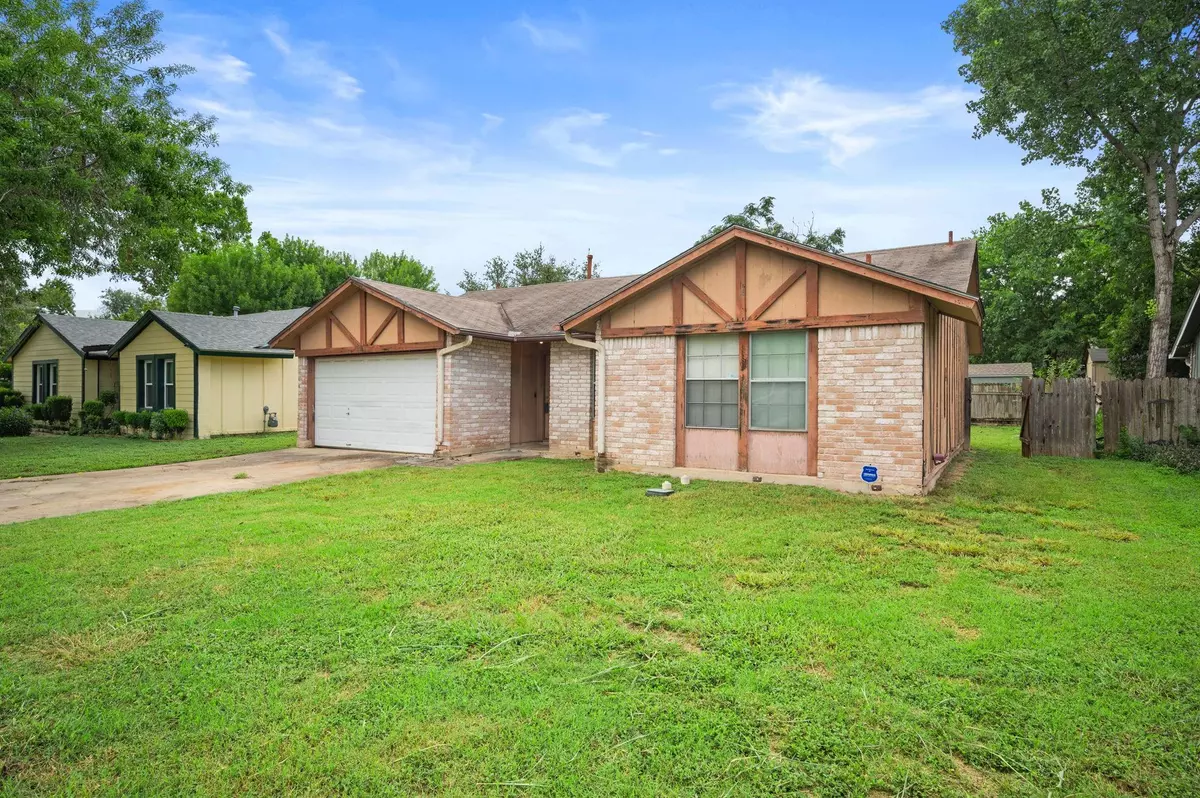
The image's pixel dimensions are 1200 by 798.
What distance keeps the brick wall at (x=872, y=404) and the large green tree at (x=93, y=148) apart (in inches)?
558

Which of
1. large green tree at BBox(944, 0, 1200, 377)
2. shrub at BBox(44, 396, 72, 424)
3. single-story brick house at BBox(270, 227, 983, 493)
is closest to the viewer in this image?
single-story brick house at BBox(270, 227, 983, 493)

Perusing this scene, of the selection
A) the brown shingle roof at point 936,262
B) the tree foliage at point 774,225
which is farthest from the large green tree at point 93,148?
the tree foliage at point 774,225

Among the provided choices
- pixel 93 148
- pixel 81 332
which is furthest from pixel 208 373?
pixel 81 332

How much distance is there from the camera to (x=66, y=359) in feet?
75.5

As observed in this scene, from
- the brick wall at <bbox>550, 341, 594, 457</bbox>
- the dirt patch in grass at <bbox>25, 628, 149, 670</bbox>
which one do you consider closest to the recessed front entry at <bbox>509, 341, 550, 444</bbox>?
the brick wall at <bbox>550, 341, 594, 457</bbox>

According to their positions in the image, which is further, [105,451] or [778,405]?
[105,451]

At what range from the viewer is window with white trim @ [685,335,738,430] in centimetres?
1042

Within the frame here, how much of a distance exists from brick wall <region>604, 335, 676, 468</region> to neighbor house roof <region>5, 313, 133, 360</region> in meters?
20.0

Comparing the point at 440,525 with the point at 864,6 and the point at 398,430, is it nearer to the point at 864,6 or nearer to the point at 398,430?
the point at 398,430

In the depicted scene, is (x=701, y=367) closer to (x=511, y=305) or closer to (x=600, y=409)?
(x=600, y=409)

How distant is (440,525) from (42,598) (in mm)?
3361

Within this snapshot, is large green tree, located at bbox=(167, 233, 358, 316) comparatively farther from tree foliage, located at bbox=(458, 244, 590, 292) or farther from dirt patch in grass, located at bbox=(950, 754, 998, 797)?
dirt patch in grass, located at bbox=(950, 754, 998, 797)

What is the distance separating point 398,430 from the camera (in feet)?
48.3

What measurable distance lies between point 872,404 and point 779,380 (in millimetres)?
1434
